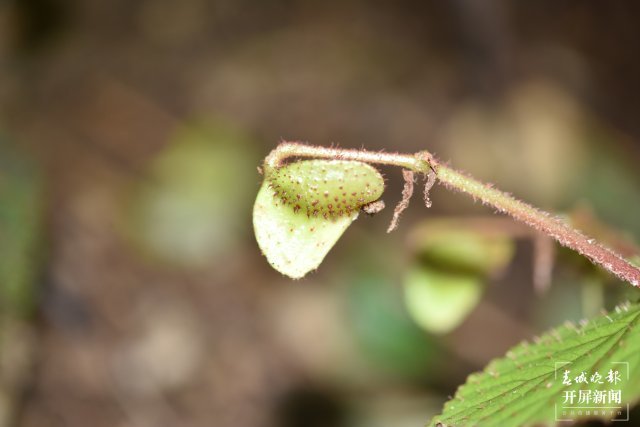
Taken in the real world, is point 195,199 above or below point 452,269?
above

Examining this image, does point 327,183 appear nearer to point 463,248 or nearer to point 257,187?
point 463,248

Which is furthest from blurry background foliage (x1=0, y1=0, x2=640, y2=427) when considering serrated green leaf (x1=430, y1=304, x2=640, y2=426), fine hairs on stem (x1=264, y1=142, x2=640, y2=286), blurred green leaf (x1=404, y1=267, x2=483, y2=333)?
fine hairs on stem (x1=264, y1=142, x2=640, y2=286)

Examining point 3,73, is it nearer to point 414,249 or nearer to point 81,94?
point 81,94

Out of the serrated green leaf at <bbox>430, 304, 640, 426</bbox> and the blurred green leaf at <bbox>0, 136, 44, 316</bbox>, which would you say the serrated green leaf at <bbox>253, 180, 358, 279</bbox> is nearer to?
the serrated green leaf at <bbox>430, 304, 640, 426</bbox>

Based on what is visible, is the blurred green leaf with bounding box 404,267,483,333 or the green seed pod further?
the blurred green leaf with bounding box 404,267,483,333

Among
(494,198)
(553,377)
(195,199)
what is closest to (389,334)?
(195,199)

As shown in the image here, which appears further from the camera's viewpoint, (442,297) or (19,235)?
(19,235)
